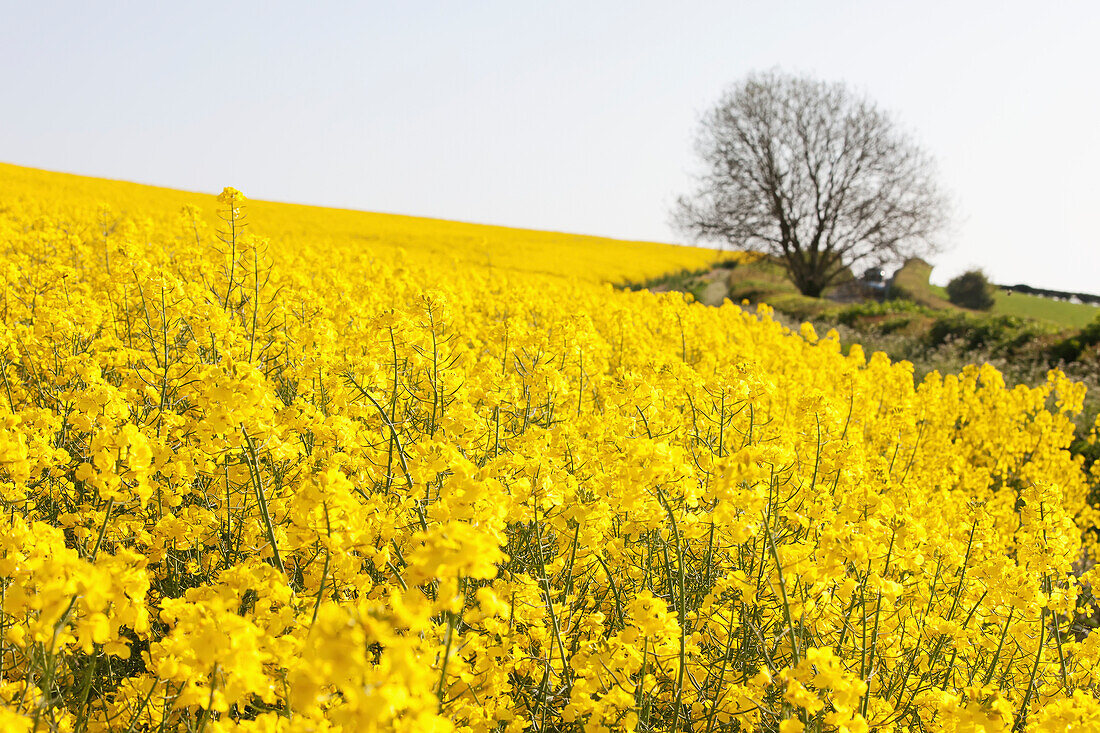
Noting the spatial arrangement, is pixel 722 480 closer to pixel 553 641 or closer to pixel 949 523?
pixel 553 641

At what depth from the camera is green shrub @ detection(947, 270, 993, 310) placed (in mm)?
27689

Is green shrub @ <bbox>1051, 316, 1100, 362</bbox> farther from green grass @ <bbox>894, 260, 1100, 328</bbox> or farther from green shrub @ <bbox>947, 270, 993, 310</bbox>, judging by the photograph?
green shrub @ <bbox>947, 270, 993, 310</bbox>

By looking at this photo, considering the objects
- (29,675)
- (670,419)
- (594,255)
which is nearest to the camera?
(29,675)

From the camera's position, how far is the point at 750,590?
253 cm

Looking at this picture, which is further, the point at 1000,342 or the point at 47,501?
the point at 1000,342

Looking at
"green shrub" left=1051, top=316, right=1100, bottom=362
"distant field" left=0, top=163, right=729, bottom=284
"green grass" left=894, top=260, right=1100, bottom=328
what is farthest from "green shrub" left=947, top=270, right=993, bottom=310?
"green shrub" left=1051, top=316, right=1100, bottom=362

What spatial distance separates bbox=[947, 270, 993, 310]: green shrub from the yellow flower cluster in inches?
1045

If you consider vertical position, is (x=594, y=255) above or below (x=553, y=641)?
above

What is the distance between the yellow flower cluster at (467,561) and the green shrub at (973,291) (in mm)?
26549

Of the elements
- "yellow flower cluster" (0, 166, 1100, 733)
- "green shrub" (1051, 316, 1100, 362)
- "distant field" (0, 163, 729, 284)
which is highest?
"distant field" (0, 163, 729, 284)

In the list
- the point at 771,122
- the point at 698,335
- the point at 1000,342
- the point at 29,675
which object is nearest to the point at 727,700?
the point at 29,675

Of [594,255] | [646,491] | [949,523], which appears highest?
[594,255]

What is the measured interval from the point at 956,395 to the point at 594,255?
25.9 metres

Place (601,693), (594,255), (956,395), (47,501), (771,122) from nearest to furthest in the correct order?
(601,693) → (47,501) → (956,395) → (771,122) → (594,255)
